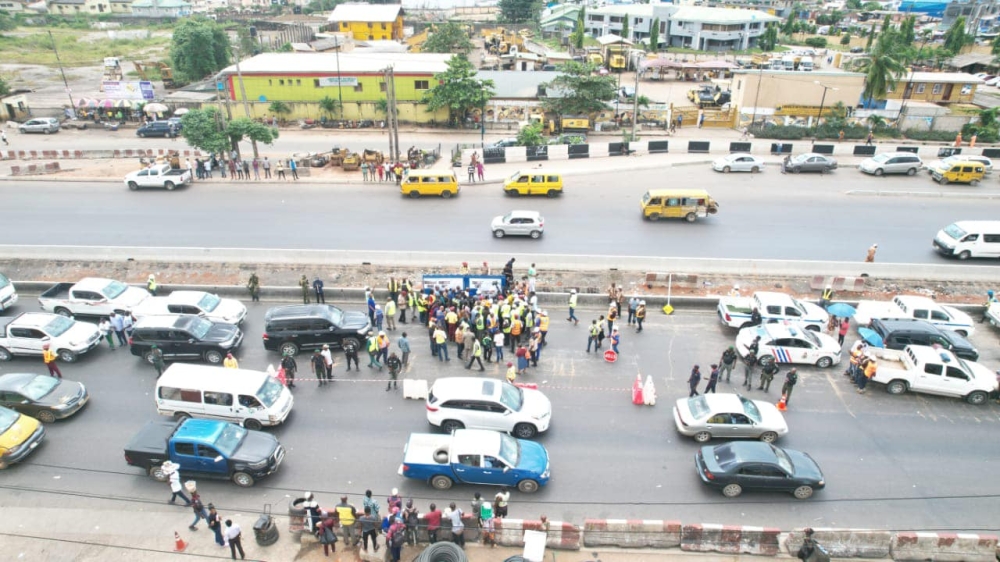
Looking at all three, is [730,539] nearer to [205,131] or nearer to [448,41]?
[205,131]

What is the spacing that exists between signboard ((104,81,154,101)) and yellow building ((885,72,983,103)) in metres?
65.8

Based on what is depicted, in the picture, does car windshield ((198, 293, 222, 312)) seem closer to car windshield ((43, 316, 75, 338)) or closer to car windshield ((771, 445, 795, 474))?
car windshield ((43, 316, 75, 338))

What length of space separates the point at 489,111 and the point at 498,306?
3409 centimetres

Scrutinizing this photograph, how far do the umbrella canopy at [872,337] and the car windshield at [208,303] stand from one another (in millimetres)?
21483

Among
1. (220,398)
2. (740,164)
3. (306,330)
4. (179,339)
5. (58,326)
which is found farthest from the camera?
(740,164)

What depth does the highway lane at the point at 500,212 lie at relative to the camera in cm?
2655

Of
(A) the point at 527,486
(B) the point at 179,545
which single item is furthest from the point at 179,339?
(A) the point at 527,486

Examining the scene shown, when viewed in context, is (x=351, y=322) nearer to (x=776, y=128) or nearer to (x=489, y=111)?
(x=489, y=111)

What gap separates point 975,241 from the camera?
25109 mm

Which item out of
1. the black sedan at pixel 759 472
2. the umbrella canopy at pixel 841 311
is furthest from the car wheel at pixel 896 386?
the black sedan at pixel 759 472

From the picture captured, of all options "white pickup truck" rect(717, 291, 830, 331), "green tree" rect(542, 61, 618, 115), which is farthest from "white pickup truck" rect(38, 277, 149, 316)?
"green tree" rect(542, 61, 618, 115)

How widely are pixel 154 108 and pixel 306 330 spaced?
1586 inches

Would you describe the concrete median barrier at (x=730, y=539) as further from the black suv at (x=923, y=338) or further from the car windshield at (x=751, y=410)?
the black suv at (x=923, y=338)

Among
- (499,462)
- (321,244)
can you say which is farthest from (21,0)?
(499,462)
